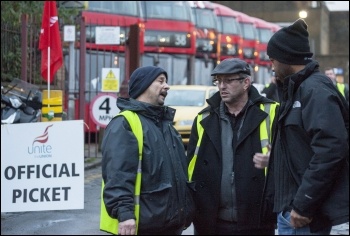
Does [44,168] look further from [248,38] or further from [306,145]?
[248,38]

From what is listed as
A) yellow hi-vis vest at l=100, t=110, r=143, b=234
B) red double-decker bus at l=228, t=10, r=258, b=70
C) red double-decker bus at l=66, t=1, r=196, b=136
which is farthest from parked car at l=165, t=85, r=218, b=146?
red double-decker bus at l=228, t=10, r=258, b=70

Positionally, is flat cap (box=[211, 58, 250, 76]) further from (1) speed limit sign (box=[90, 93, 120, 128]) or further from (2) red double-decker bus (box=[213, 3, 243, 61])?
(2) red double-decker bus (box=[213, 3, 243, 61])

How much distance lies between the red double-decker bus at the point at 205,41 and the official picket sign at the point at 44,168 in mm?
20485

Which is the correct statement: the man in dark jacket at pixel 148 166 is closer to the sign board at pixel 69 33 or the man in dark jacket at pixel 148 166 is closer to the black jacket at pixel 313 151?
the black jacket at pixel 313 151

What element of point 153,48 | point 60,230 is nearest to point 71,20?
point 153,48

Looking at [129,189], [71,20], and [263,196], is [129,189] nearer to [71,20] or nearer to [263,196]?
[263,196]

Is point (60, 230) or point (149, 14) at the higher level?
point (149, 14)

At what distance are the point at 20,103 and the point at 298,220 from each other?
344 inches

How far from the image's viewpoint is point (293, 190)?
4695 millimetres

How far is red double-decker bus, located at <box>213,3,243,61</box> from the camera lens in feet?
119

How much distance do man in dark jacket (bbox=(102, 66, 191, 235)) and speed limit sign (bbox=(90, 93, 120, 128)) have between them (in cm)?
1184

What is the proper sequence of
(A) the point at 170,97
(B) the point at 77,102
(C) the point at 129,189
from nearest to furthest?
(C) the point at 129,189 → (B) the point at 77,102 → (A) the point at 170,97

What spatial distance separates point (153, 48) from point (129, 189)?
71.0 ft

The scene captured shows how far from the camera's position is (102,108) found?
17.4 m
